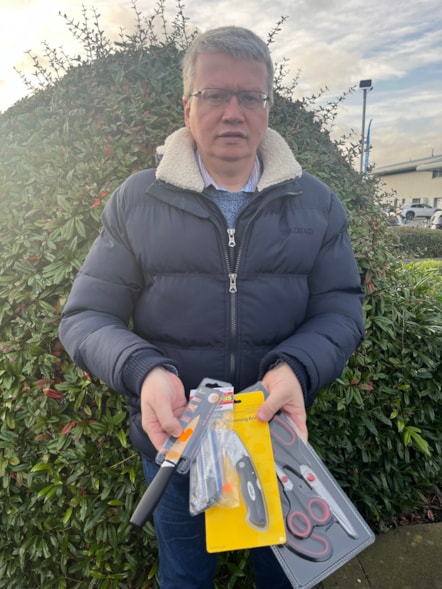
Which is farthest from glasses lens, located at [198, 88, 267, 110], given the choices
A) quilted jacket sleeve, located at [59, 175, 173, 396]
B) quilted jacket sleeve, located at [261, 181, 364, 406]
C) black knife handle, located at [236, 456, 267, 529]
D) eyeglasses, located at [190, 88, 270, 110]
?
black knife handle, located at [236, 456, 267, 529]

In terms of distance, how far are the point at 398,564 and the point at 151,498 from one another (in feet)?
7.02

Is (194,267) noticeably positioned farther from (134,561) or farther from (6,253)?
(134,561)

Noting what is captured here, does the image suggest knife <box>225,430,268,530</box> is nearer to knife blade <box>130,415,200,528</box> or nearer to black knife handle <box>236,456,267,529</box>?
black knife handle <box>236,456,267,529</box>

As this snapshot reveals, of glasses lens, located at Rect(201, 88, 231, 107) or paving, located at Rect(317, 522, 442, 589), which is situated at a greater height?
glasses lens, located at Rect(201, 88, 231, 107)

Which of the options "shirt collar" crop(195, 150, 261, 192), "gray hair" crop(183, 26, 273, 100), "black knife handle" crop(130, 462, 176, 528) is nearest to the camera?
"black knife handle" crop(130, 462, 176, 528)

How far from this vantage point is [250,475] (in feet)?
4.20

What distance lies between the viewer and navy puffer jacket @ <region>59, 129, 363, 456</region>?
1600 mm

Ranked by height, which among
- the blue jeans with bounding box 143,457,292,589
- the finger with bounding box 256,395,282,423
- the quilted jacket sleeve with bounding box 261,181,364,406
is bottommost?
the blue jeans with bounding box 143,457,292,589

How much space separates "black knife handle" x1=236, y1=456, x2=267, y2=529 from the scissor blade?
5.8 inches

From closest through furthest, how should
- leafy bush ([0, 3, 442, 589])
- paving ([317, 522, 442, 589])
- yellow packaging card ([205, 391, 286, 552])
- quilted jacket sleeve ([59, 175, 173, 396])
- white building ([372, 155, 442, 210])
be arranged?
yellow packaging card ([205, 391, 286, 552]) → quilted jacket sleeve ([59, 175, 173, 396]) → leafy bush ([0, 3, 442, 589]) → paving ([317, 522, 442, 589]) → white building ([372, 155, 442, 210])

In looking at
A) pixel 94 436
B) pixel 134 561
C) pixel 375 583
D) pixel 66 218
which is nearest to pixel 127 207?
pixel 66 218

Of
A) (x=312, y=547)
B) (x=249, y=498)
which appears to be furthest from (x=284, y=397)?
(x=312, y=547)

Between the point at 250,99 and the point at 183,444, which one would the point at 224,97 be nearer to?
the point at 250,99

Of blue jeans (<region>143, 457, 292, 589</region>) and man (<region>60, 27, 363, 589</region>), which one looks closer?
man (<region>60, 27, 363, 589</region>)
